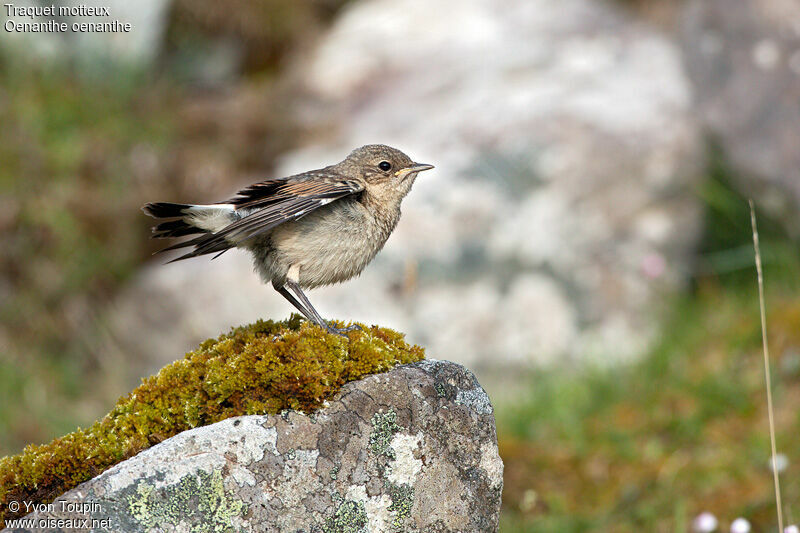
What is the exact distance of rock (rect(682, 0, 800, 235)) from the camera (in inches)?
353

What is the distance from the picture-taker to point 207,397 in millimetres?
3951

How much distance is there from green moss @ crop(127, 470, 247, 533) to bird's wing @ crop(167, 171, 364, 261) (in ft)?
4.76

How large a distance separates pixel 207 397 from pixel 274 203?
1313 mm

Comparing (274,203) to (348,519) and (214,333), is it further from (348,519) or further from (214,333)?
(214,333)

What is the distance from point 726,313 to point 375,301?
3.65 metres

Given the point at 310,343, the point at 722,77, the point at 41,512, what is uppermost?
the point at 722,77

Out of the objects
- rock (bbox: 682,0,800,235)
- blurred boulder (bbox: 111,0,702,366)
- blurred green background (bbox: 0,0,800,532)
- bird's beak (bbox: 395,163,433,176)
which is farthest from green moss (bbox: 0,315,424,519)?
rock (bbox: 682,0,800,235)

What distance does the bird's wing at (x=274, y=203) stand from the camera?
4.57 m

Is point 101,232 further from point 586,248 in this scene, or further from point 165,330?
point 586,248

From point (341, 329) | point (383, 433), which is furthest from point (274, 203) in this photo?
point (383, 433)

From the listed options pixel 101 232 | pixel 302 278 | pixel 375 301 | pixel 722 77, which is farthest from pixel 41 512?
pixel 722 77

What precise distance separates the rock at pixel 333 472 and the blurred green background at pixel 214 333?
149 cm

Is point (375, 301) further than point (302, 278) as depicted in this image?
Yes

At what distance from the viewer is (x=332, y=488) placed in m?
3.70
